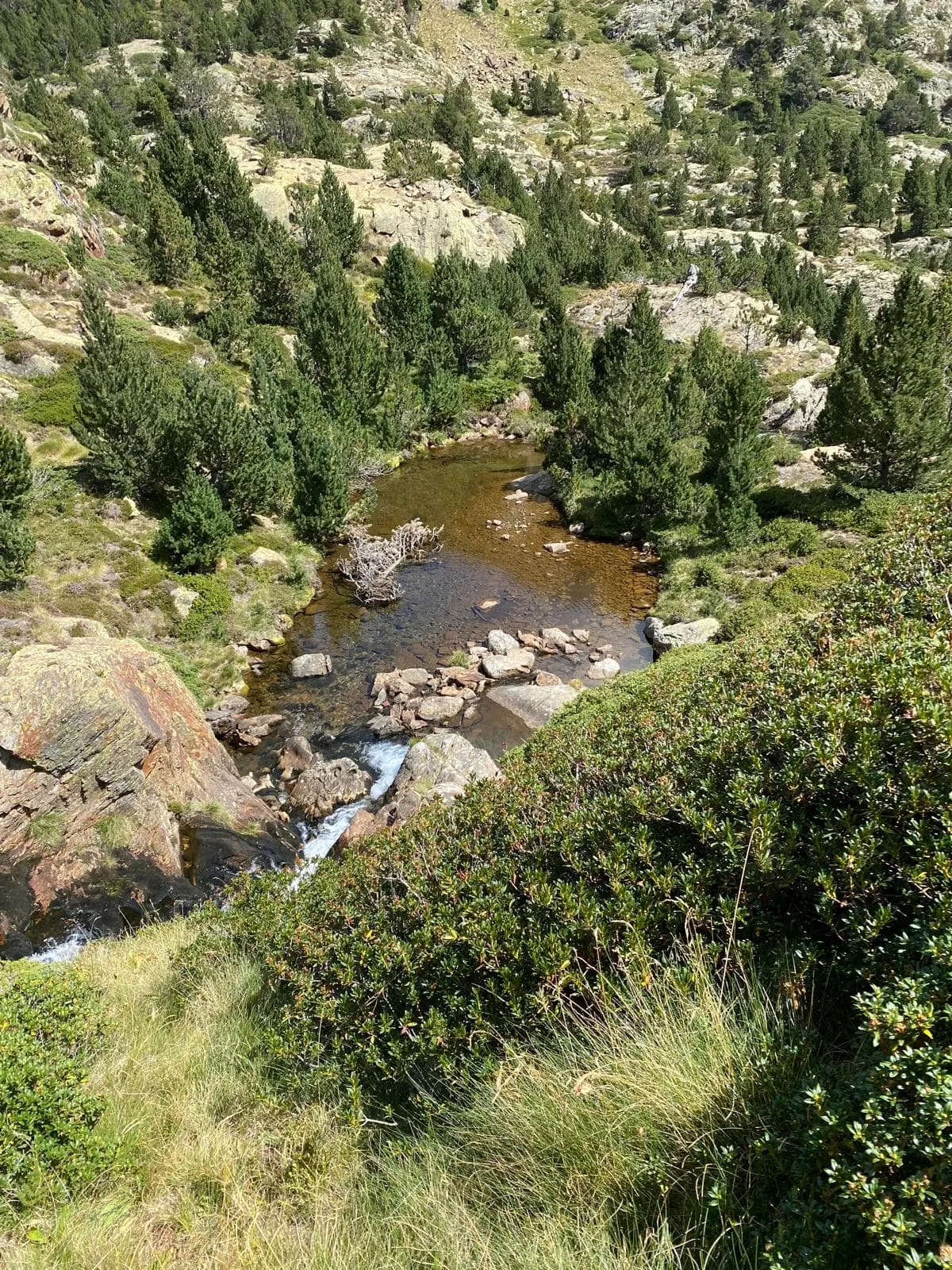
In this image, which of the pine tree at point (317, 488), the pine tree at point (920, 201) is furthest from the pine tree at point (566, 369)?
the pine tree at point (920, 201)

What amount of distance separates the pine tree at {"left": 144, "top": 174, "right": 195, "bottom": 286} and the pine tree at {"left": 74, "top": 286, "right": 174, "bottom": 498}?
25491 millimetres

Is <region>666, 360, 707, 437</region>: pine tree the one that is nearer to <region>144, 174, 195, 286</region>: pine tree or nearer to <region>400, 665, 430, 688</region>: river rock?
<region>400, 665, 430, 688</region>: river rock

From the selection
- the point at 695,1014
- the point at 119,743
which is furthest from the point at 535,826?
the point at 119,743

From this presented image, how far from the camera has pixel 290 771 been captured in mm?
16453

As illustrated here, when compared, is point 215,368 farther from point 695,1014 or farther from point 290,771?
point 695,1014

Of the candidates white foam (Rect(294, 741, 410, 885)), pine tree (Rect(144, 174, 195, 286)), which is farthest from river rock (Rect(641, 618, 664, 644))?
pine tree (Rect(144, 174, 195, 286))

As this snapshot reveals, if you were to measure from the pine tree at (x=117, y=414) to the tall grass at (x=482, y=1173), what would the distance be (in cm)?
2402

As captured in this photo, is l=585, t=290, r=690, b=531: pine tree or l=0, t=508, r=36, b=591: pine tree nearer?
l=0, t=508, r=36, b=591: pine tree

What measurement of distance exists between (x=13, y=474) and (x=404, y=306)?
35.6 metres

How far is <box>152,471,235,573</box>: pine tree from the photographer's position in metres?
22.3

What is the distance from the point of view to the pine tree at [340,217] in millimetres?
57625

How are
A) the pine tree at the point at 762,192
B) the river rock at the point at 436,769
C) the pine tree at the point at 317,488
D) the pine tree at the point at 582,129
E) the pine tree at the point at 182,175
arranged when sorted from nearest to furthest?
the river rock at the point at 436,769 < the pine tree at the point at 317,488 < the pine tree at the point at 182,175 < the pine tree at the point at 762,192 < the pine tree at the point at 582,129

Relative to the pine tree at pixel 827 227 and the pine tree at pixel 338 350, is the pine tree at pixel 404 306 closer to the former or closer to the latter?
the pine tree at pixel 338 350

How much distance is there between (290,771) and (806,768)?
14.5 meters
